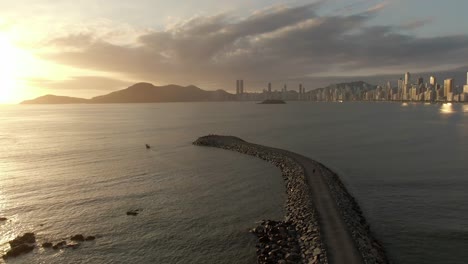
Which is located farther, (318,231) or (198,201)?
(198,201)

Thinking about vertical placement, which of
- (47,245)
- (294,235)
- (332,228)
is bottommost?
(294,235)

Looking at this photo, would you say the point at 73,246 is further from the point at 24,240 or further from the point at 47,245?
the point at 24,240

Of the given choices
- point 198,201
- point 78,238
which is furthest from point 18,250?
point 198,201

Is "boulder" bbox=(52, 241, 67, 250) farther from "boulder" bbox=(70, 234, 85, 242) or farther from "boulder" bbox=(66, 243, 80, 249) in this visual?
"boulder" bbox=(70, 234, 85, 242)

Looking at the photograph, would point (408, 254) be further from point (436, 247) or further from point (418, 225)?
point (418, 225)

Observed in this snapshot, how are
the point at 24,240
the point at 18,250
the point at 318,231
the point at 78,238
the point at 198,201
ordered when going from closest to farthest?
1. the point at 18,250
2. the point at 318,231
3. the point at 24,240
4. the point at 78,238
5. the point at 198,201

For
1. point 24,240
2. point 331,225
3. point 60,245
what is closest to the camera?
point 60,245

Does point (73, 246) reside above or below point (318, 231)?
below

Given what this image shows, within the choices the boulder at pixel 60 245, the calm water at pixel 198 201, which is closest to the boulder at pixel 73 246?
the boulder at pixel 60 245

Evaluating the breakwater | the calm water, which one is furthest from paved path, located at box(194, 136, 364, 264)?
the calm water
